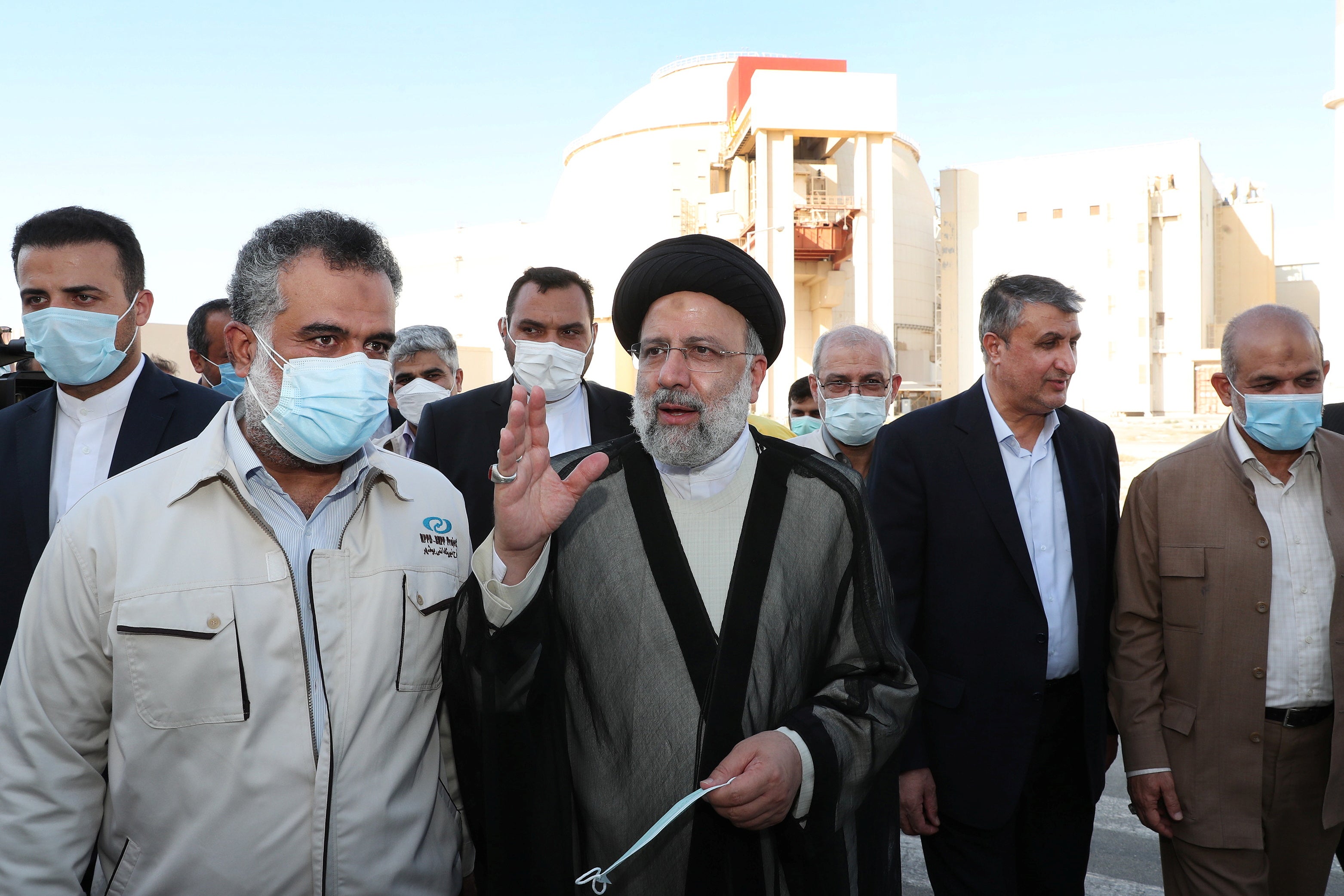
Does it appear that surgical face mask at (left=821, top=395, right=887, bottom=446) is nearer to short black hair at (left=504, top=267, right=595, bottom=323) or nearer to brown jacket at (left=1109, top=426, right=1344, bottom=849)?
short black hair at (left=504, top=267, right=595, bottom=323)

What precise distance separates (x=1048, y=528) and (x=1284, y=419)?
78 centimetres

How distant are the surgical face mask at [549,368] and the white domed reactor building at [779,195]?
18.0 m

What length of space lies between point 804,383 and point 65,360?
18.7 ft

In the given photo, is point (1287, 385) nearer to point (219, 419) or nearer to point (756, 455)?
point (756, 455)

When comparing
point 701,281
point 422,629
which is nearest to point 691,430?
point 701,281

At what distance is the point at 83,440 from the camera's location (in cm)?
298

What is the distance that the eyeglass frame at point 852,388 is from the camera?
4.66 m

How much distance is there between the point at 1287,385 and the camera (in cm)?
296

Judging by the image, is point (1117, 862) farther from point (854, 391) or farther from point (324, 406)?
point (324, 406)

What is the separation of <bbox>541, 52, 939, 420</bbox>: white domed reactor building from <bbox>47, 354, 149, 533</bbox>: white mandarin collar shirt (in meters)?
19.5

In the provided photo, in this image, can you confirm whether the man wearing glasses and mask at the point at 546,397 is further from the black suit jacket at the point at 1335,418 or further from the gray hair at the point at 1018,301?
the black suit jacket at the point at 1335,418

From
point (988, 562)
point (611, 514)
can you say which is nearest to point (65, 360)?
point (611, 514)

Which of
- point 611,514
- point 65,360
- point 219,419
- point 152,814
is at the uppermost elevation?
point 65,360

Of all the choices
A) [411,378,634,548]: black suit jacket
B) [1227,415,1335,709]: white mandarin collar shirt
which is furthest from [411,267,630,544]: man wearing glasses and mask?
[1227,415,1335,709]: white mandarin collar shirt
